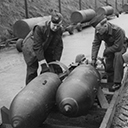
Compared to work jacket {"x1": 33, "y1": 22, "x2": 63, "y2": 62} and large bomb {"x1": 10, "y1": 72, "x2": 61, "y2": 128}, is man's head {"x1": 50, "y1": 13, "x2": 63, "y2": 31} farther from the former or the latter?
Result: large bomb {"x1": 10, "y1": 72, "x2": 61, "y2": 128}

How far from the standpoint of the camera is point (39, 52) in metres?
4.55

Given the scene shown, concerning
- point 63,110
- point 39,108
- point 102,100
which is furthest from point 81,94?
point 102,100

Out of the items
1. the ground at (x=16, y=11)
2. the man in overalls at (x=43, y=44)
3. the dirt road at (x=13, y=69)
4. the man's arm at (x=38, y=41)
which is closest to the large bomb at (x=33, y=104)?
the man in overalls at (x=43, y=44)


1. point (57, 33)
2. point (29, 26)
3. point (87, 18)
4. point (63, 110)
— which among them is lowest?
point (87, 18)

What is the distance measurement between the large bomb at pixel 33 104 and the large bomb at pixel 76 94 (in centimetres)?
15

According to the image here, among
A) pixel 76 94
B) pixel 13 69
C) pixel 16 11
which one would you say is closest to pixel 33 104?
pixel 76 94

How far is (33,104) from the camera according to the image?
10.8ft

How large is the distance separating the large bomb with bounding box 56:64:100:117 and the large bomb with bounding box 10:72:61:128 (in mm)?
150

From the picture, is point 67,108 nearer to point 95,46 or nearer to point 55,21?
point 55,21

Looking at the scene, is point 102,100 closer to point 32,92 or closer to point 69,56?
point 32,92

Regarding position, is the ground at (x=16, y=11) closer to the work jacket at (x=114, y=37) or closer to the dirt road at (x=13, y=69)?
the dirt road at (x=13, y=69)

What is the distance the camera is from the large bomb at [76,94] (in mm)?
3375

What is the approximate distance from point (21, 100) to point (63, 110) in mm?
520

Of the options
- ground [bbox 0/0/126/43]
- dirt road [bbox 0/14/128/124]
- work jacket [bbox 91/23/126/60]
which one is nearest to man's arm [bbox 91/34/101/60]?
work jacket [bbox 91/23/126/60]
